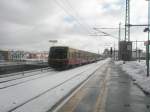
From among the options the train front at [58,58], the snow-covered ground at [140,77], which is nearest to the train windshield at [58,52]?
the train front at [58,58]

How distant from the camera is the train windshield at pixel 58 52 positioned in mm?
39000

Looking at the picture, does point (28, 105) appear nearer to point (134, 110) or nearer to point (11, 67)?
point (134, 110)

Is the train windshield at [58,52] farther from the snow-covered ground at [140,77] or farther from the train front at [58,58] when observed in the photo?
the snow-covered ground at [140,77]

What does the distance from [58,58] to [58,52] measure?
0.90 metres

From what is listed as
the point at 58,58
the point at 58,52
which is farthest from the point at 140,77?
the point at 58,52

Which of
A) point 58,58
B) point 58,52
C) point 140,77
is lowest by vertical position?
point 140,77

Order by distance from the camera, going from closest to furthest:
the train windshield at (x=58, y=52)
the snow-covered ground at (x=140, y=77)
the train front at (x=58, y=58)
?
the snow-covered ground at (x=140, y=77), the train front at (x=58, y=58), the train windshield at (x=58, y=52)

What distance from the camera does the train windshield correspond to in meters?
39.0

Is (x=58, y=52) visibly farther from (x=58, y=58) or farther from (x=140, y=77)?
(x=140, y=77)

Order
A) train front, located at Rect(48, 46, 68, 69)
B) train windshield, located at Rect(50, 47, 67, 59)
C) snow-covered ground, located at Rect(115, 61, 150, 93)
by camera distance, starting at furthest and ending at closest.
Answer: train windshield, located at Rect(50, 47, 67, 59) < train front, located at Rect(48, 46, 68, 69) < snow-covered ground, located at Rect(115, 61, 150, 93)

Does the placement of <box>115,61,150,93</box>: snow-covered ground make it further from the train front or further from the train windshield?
the train windshield

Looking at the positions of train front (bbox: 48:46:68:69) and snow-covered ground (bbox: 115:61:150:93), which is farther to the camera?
train front (bbox: 48:46:68:69)

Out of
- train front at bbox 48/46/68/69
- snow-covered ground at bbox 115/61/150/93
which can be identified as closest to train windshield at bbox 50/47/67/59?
train front at bbox 48/46/68/69

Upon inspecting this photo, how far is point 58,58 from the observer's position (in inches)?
1543
